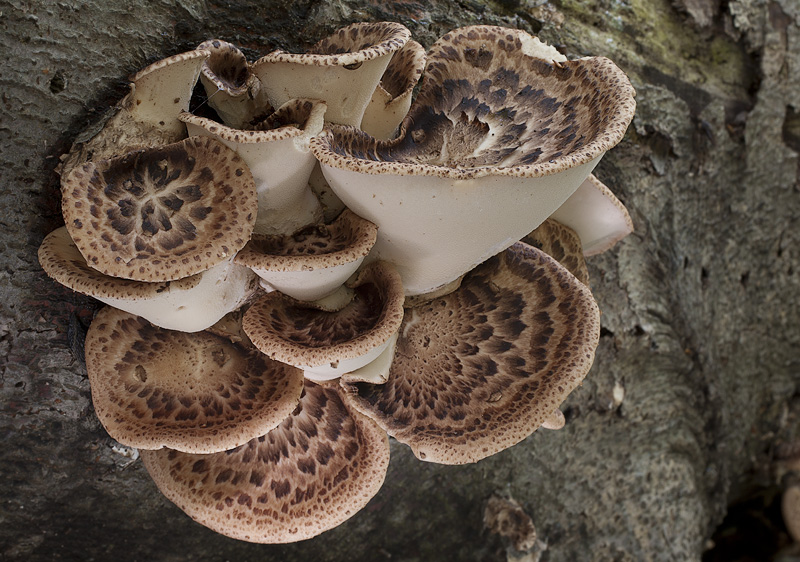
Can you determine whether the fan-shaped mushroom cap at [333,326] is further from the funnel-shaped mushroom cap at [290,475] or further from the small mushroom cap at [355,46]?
the small mushroom cap at [355,46]

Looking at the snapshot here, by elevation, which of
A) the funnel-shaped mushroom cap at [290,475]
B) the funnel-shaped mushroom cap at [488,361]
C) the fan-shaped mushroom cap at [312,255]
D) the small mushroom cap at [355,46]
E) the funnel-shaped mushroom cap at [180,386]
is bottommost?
the funnel-shaped mushroom cap at [290,475]

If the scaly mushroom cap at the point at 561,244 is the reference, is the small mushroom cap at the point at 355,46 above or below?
above

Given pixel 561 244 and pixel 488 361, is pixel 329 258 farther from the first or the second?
pixel 561 244

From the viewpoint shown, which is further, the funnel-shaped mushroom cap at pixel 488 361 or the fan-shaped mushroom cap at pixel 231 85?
the funnel-shaped mushroom cap at pixel 488 361

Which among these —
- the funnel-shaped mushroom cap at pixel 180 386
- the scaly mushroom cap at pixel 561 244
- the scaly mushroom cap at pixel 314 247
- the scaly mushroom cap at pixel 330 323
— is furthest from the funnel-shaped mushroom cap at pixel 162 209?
the scaly mushroom cap at pixel 561 244

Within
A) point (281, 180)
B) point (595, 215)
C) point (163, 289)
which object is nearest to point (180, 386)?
point (163, 289)

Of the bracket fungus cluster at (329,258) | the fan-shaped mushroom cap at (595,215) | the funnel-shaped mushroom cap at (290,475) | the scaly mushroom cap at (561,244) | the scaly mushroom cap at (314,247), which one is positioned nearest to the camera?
the bracket fungus cluster at (329,258)

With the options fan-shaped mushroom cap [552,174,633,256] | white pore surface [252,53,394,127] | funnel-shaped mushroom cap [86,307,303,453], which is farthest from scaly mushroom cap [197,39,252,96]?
fan-shaped mushroom cap [552,174,633,256]

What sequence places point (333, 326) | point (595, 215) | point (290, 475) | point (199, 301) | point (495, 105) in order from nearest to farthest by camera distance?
point (199, 301) < point (333, 326) < point (495, 105) < point (290, 475) < point (595, 215)
